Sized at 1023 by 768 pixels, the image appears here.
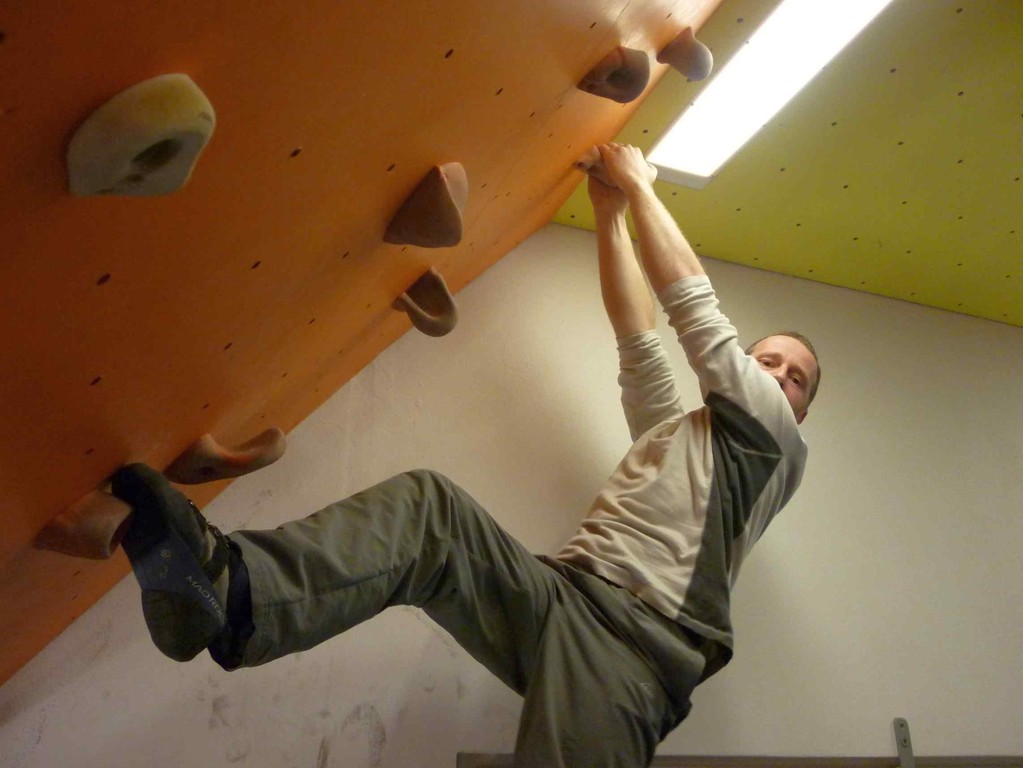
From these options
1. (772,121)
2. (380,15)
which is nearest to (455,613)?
(380,15)

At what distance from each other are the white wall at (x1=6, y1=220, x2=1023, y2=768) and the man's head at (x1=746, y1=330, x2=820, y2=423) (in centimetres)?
25

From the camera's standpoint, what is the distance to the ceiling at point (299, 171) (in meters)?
0.43

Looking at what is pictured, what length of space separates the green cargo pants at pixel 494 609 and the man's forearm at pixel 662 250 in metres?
0.44

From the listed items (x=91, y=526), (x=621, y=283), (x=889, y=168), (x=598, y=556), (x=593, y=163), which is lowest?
(x=91, y=526)

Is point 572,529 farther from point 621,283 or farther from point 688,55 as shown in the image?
point 688,55

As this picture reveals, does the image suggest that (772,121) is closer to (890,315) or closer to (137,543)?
(890,315)

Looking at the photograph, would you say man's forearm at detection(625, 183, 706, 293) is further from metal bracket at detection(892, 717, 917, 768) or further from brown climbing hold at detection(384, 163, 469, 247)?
metal bracket at detection(892, 717, 917, 768)

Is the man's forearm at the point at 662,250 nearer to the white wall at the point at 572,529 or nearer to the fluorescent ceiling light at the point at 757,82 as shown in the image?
the fluorescent ceiling light at the point at 757,82

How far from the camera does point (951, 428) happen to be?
1876 mm

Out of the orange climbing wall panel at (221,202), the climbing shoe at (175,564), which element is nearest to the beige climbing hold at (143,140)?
the orange climbing wall panel at (221,202)

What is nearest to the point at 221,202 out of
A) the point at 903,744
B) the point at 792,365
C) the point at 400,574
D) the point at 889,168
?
the point at 400,574

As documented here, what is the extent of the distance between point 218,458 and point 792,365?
0.91 meters

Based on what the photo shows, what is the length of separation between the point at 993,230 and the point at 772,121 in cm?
60

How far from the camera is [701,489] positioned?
1118 millimetres
